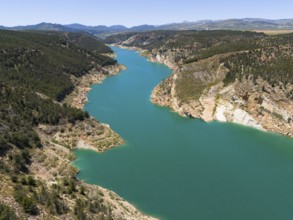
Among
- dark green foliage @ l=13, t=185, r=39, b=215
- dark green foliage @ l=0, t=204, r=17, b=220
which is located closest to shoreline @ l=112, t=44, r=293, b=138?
dark green foliage @ l=13, t=185, r=39, b=215

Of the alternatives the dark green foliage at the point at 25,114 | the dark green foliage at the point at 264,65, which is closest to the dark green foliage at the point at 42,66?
the dark green foliage at the point at 25,114

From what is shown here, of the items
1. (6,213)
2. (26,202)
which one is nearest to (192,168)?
(26,202)

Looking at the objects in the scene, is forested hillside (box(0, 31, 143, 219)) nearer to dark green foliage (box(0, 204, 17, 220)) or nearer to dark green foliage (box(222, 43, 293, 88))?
dark green foliage (box(0, 204, 17, 220))

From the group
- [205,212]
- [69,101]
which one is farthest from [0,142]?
[69,101]

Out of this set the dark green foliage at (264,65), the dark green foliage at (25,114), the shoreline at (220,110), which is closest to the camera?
the dark green foliage at (25,114)

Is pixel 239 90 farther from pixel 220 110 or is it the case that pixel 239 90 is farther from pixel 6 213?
pixel 6 213

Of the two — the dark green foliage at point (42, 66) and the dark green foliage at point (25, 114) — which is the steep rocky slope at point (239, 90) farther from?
the dark green foliage at point (25, 114)
